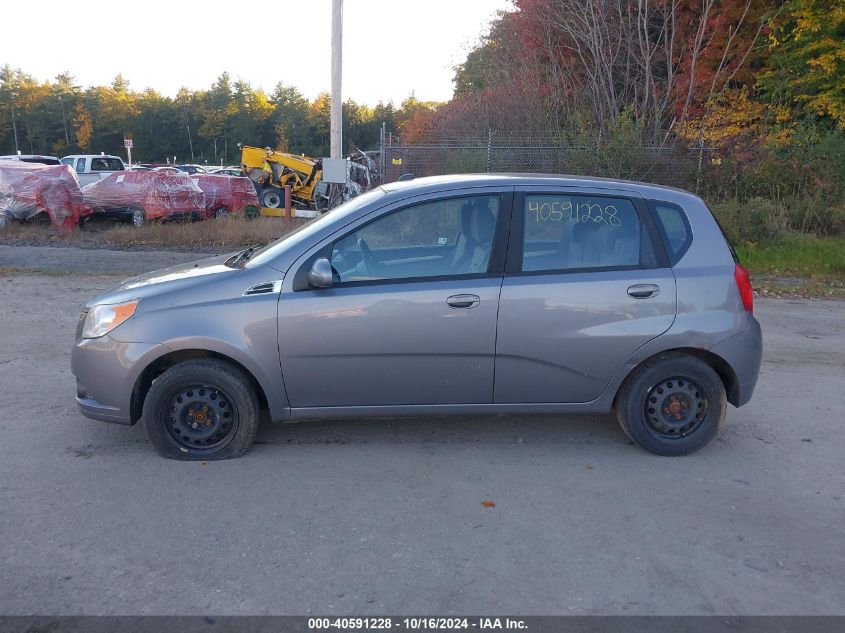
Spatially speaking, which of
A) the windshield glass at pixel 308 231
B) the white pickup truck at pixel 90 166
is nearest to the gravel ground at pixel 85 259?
the windshield glass at pixel 308 231

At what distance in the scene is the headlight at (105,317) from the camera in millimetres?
4590

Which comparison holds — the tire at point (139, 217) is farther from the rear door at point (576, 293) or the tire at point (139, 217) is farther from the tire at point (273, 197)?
the rear door at point (576, 293)

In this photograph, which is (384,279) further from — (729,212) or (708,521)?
(729,212)

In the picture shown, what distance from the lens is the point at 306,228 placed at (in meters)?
5.07

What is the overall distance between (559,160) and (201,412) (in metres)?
12.1

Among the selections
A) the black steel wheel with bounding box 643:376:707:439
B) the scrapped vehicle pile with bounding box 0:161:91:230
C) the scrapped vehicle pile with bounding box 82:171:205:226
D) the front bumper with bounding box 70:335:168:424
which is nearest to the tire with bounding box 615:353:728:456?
the black steel wheel with bounding box 643:376:707:439

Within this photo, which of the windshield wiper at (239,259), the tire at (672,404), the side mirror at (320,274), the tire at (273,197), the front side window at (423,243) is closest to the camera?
the side mirror at (320,274)

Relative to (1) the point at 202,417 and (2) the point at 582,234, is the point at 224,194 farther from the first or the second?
(2) the point at 582,234

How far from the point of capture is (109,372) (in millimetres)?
4578

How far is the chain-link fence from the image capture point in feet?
48.6

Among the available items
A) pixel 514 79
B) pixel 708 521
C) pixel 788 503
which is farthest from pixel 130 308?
pixel 514 79

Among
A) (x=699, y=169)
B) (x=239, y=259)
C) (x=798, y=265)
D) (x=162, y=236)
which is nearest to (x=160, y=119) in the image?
(x=162, y=236)

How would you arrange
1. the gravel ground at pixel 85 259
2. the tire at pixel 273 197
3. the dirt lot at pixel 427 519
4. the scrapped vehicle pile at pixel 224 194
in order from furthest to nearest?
the tire at pixel 273 197
the scrapped vehicle pile at pixel 224 194
the gravel ground at pixel 85 259
the dirt lot at pixel 427 519

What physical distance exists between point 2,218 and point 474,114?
12.0 m
